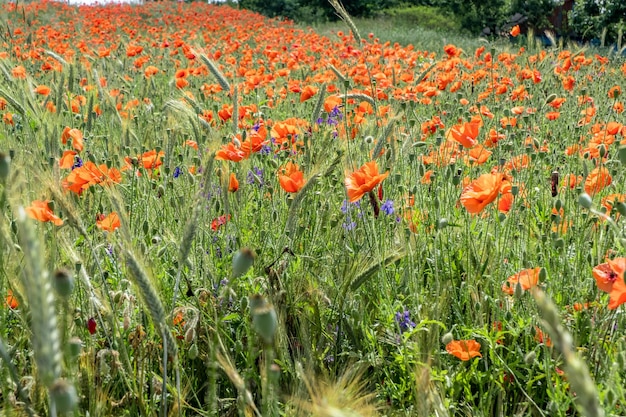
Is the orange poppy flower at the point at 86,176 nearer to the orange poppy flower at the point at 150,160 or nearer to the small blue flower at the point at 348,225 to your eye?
the orange poppy flower at the point at 150,160

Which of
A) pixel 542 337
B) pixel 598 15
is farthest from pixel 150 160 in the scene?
pixel 598 15

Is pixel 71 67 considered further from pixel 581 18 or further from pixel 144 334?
pixel 581 18

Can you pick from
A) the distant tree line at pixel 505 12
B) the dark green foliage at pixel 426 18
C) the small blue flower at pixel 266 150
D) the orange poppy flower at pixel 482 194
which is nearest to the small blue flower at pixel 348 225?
the orange poppy flower at pixel 482 194

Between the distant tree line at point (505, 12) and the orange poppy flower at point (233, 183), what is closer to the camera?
the orange poppy flower at point (233, 183)

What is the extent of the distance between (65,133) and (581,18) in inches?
557

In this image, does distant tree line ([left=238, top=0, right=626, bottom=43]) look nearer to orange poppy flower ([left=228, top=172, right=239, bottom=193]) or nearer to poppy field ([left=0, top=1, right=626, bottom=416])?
poppy field ([left=0, top=1, right=626, bottom=416])

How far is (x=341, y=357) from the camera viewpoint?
179 cm

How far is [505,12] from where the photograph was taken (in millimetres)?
18672

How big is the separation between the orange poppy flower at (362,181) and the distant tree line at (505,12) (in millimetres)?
6527

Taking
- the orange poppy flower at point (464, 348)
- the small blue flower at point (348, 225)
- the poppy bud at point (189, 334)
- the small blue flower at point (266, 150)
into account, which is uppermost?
the small blue flower at point (266, 150)

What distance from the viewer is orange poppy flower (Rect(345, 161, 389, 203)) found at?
5.42 ft

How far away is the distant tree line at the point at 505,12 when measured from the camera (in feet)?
45.5

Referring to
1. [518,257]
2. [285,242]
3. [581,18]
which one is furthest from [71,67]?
→ [581,18]

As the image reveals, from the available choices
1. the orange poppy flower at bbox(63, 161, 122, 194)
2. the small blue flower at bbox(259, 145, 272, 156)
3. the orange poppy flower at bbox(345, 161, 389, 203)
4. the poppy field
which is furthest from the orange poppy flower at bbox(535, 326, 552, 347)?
the small blue flower at bbox(259, 145, 272, 156)
